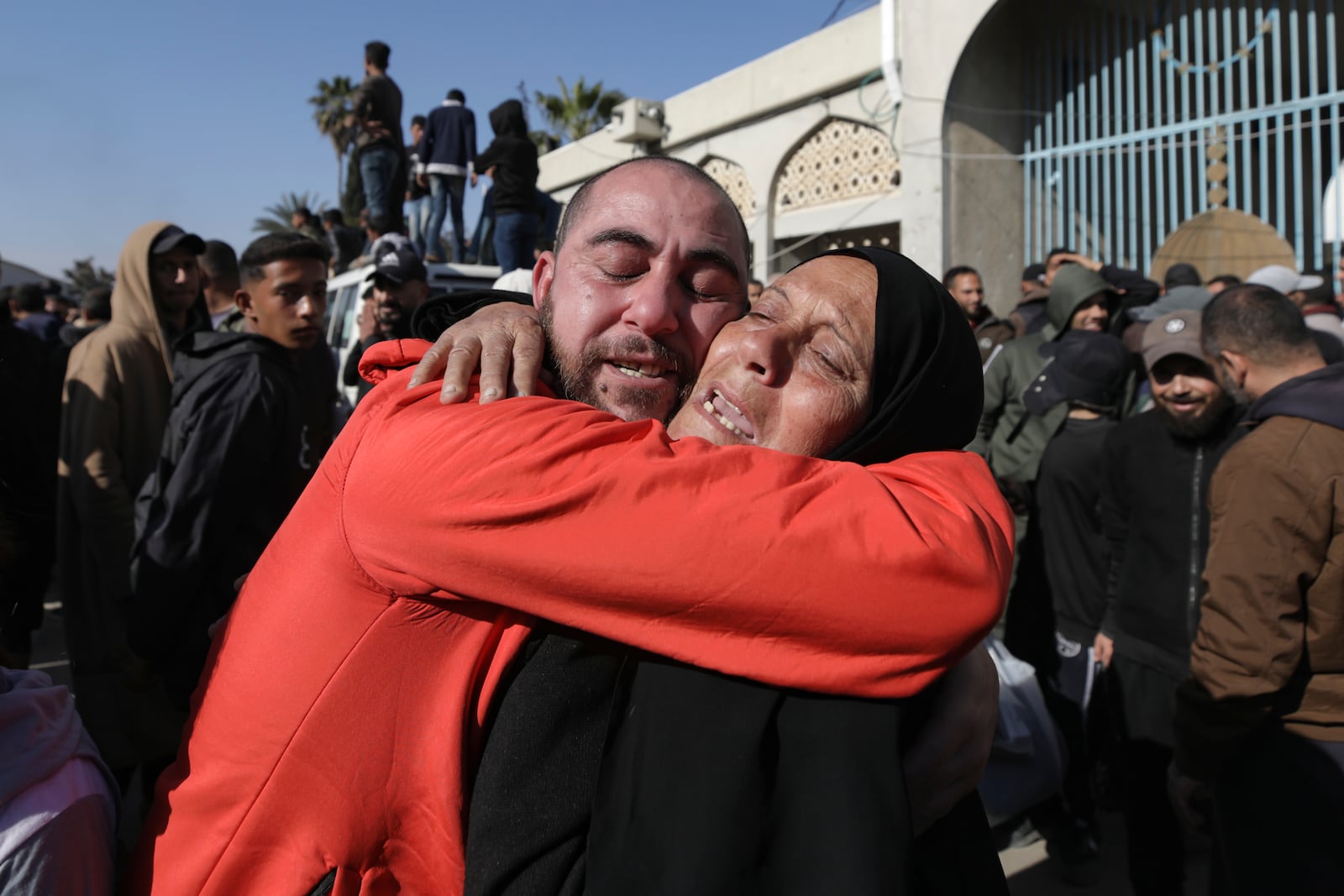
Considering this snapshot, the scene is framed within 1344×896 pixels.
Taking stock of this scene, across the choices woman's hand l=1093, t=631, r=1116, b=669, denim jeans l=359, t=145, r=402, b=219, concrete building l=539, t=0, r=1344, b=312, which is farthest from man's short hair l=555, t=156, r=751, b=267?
denim jeans l=359, t=145, r=402, b=219

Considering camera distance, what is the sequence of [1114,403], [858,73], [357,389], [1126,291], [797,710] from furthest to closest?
[858,73] → [1126,291] → [357,389] → [1114,403] → [797,710]

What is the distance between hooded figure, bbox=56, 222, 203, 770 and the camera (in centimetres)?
329

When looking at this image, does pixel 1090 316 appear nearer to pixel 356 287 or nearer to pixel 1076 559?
pixel 1076 559

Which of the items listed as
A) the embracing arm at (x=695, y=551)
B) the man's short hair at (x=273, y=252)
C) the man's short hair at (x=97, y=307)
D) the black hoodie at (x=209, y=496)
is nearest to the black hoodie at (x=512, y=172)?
the man's short hair at (x=97, y=307)

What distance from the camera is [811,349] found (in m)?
1.61

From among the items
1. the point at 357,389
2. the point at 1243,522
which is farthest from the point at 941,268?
the point at 1243,522

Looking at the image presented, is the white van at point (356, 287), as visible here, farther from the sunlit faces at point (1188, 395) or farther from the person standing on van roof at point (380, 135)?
the sunlit faces at point (1188, 395)

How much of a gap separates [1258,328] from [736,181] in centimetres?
1120

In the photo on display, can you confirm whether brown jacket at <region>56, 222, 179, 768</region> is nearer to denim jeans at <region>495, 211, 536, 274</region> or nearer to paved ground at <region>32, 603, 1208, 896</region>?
paved ground at <region>32, 603, 1208, 896</region>

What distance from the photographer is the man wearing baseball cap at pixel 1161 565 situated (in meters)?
3.56

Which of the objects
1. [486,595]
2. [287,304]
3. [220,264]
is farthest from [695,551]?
[220,264]

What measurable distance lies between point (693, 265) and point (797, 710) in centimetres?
91

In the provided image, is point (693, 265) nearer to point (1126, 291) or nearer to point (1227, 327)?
point (1227, 327)

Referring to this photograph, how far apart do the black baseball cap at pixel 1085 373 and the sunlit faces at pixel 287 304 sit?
3.52 metres
